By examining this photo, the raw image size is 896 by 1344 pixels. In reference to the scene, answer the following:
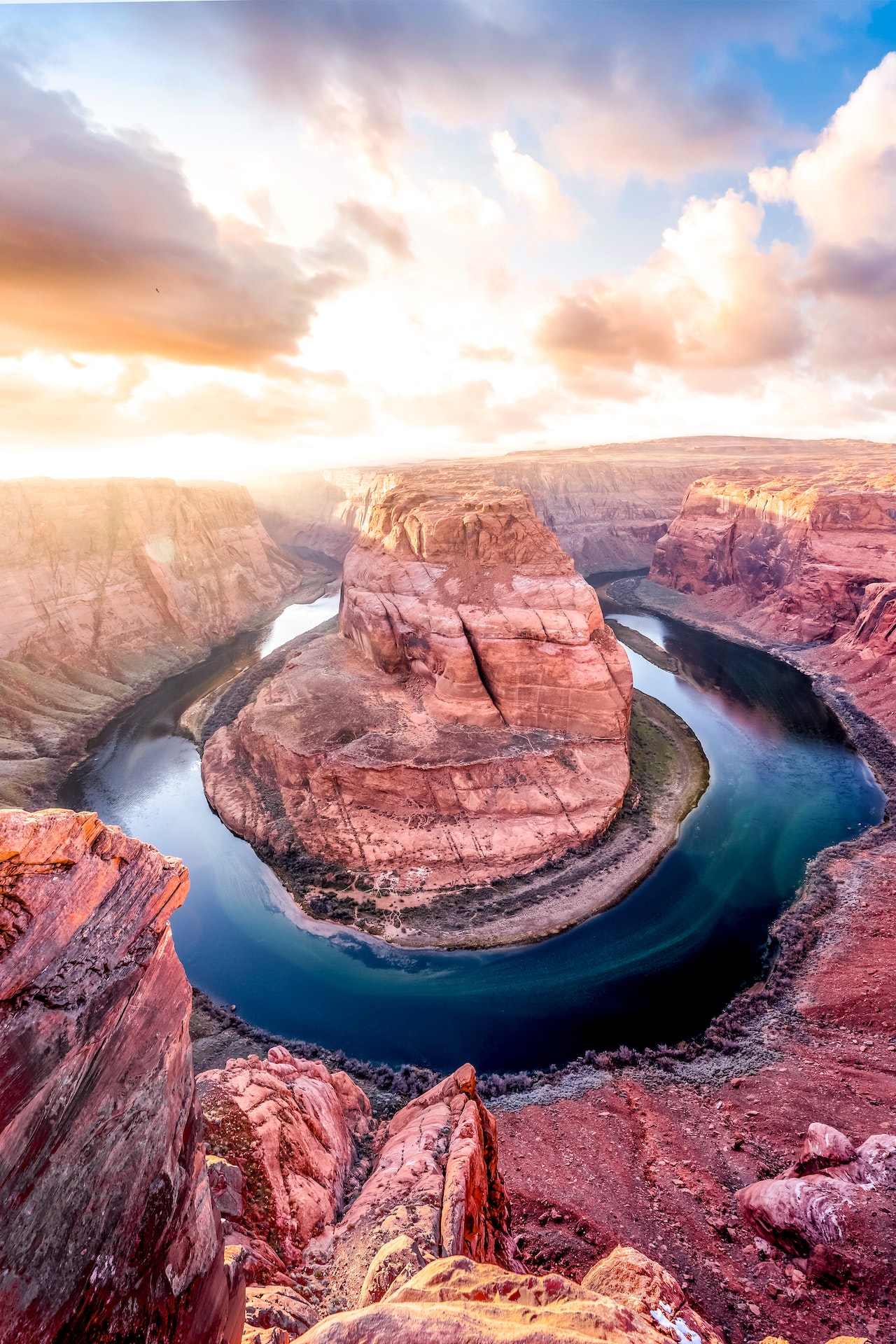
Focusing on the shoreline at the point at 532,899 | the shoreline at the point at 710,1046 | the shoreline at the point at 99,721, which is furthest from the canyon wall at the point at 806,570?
the shoreline at the point at 99,721

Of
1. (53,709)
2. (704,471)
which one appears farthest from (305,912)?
(704,471)

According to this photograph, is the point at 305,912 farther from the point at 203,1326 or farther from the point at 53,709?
the point at 53,709

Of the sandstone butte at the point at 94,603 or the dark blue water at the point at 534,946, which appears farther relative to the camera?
the sandstone butte at the point at 94,603

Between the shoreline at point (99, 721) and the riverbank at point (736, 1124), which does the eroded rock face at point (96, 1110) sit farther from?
the shoreline at point (99, 721)

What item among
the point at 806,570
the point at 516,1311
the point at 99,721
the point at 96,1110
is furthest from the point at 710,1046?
the point at 806,570

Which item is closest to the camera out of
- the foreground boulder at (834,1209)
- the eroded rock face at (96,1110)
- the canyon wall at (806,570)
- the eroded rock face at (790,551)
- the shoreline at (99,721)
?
the eroded rock face at (96,1110)

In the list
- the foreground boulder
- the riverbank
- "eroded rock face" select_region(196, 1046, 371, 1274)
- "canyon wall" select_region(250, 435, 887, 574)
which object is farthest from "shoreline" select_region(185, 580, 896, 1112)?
"canyon wall" select_region(250, 435, 887, 574)
